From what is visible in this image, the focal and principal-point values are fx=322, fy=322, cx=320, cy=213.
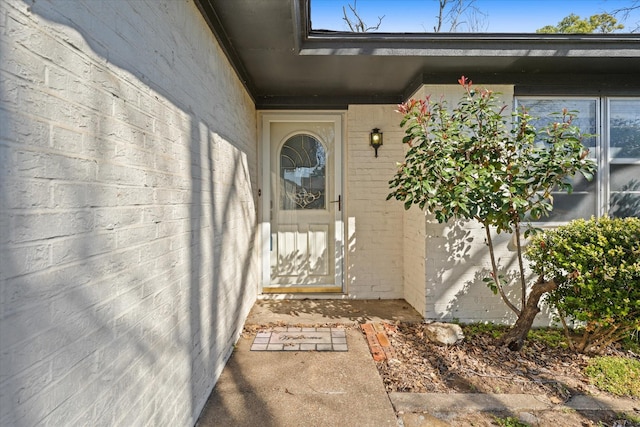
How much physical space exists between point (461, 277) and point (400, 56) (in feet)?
7.53

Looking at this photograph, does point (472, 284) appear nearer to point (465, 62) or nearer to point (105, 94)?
point (465, 62)

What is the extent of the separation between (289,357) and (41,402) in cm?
199

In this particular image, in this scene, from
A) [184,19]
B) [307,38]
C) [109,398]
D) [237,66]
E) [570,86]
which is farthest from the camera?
[570,86]

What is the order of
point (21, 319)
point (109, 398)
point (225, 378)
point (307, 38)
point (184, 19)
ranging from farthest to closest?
point (307, 38) → point (225, 378) → point (184, 19) → point (109, 398) → point (21, 319)

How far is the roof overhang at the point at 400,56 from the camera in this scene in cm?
250

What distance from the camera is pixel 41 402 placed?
2.76 ft

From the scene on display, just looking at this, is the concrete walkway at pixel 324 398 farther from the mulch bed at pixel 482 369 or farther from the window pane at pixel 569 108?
the window pane at pixel 569 108

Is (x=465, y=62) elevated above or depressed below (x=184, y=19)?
above

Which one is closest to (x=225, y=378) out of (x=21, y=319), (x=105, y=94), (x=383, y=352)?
(x=383, y=352)

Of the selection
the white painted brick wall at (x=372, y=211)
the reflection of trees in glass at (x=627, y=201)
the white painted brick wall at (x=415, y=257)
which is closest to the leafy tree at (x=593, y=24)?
the reflection of trees in glass at (x=627, y=201)

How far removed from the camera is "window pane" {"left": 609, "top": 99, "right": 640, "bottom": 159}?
3.41 metres

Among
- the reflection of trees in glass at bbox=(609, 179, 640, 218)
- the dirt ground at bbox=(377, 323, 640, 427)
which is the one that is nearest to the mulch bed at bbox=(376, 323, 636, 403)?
the dirt ground at bbox=(377, 323, 640, 427)

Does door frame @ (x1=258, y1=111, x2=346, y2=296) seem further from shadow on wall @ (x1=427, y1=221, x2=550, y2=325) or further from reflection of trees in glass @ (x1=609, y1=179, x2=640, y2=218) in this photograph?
reflection of trees in glass @ (x1=609, y1=179, x2=640, y2=218)

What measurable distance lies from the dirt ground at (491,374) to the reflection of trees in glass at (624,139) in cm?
206
